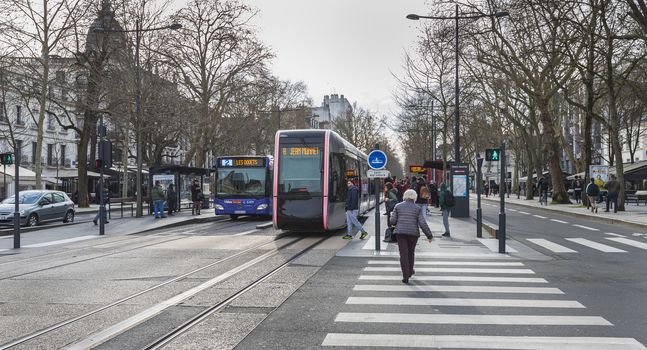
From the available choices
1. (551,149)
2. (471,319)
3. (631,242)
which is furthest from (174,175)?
(471,319)

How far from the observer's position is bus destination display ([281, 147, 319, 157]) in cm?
1702

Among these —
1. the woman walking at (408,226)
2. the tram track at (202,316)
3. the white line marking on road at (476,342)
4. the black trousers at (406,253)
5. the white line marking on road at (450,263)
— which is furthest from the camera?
the white line marking on road at (450,263)

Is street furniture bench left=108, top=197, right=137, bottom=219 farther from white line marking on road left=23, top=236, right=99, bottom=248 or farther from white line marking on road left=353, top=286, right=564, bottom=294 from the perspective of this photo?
white line marking on road left=353, top=286, right=564, bottom=294

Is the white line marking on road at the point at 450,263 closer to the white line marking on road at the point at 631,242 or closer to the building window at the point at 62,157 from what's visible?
the white line marking on road at the point at 631,242

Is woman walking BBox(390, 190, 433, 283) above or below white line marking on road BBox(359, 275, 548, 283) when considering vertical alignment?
above

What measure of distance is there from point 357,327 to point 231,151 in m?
53.1

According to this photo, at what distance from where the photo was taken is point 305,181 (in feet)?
55.3

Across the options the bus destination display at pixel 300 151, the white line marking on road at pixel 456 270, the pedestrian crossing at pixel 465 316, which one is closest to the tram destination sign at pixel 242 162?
the bus destination display at pixel 300 151

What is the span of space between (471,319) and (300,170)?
1063 cm

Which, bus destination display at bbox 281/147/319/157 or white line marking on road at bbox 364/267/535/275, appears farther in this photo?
bus destination display at bbox 281/147/319/157

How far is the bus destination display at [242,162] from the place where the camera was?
26734mm

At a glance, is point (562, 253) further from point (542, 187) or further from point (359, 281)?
point (542, 187)

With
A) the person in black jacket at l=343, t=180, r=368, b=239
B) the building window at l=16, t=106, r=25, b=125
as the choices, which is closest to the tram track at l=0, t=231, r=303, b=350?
the person in black jacket at l=343, t=180, r=368, b=239

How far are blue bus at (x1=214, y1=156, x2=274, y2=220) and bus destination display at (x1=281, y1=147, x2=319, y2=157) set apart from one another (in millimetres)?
9556
